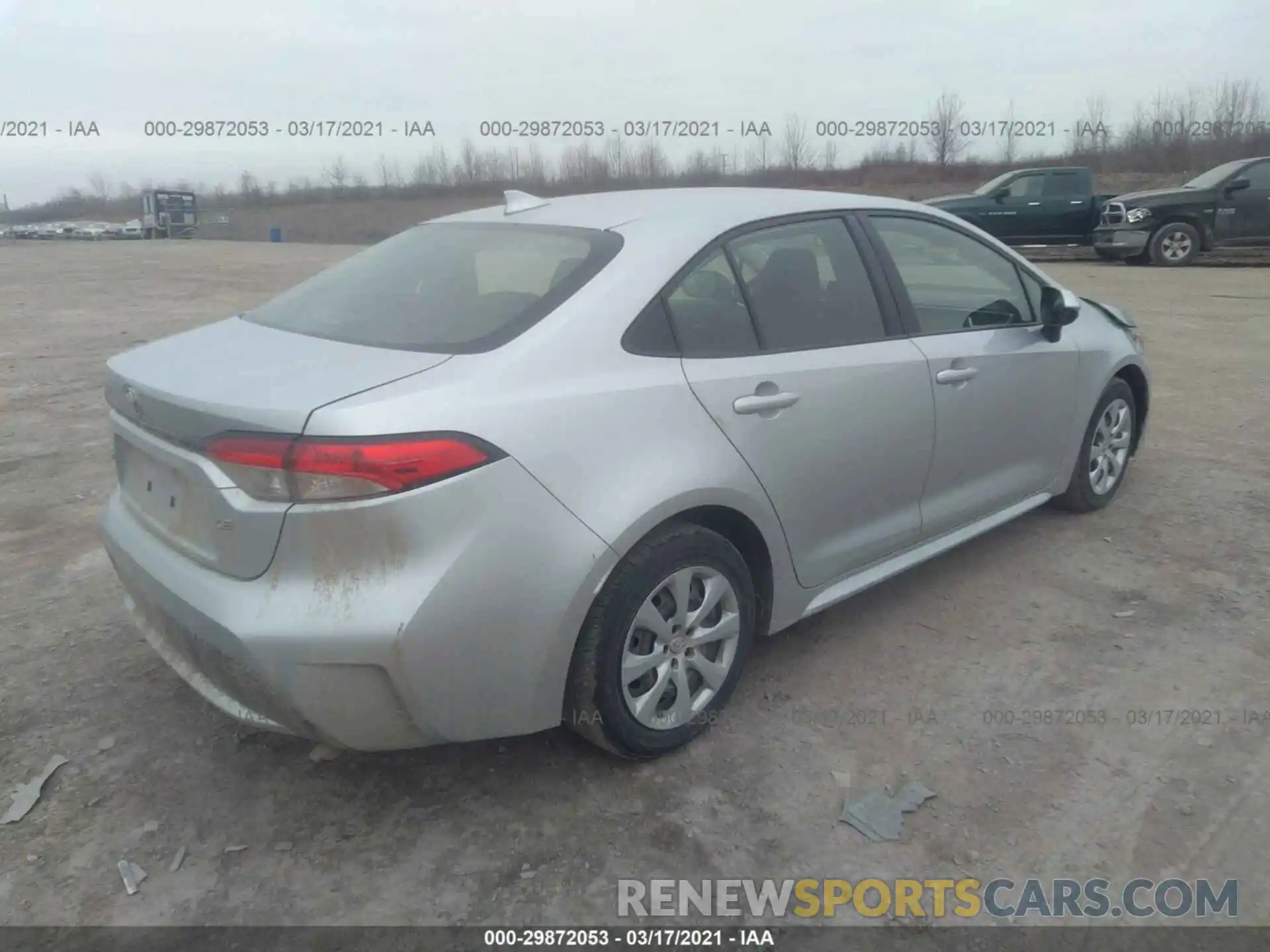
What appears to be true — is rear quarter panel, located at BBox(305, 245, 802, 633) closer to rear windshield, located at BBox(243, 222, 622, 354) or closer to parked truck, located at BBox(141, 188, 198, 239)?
rear windshield, located at BBox(243, 222, 622, 354)

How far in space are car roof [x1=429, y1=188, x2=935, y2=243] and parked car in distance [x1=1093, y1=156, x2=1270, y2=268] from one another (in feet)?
44.9

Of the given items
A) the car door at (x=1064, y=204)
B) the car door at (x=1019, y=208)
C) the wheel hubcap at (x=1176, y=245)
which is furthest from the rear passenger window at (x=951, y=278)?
the car door at (x=1064, y=204)

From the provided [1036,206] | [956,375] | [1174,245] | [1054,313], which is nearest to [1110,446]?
[1054,313]

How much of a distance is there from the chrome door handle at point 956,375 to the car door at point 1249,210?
13.9m

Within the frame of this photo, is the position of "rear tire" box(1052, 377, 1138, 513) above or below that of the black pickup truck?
below

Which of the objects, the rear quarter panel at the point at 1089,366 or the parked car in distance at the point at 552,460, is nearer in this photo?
the parked car in distance at the point at 552,460

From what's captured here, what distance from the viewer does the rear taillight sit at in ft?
7.01

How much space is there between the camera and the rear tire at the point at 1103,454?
4426mm

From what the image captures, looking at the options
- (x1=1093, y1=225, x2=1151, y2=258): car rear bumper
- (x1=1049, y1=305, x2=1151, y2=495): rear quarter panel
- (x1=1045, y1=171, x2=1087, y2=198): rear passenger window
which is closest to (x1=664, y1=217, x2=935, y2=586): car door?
(x1=1049, y1=305, x2=1151, y2=495): rear quarter panel

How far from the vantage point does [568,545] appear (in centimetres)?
236

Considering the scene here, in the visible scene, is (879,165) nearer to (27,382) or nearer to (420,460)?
(27,382)

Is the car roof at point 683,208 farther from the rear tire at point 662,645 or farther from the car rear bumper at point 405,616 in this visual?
the car rear bumper at point 405,616

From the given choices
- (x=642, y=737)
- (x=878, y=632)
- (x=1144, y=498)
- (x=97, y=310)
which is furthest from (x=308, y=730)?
(x=97, y=310)

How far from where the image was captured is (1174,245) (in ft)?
50.1
